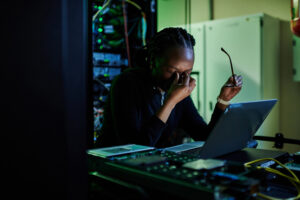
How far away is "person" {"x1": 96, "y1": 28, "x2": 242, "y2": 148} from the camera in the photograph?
Result: 1.21 meters

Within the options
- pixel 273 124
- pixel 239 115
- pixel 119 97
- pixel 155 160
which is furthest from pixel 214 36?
pixel 155 160

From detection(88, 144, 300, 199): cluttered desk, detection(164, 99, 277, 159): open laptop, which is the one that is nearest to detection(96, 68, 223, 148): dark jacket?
detection(164, 99, 277, 159): open laptop

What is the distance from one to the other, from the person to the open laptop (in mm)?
312

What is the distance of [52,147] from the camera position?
355 mm

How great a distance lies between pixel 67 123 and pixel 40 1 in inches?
5.7

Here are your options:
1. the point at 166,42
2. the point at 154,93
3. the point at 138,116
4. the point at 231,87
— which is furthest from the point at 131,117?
the point at 231,87

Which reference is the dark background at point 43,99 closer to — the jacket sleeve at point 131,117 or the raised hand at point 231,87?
the jacket sleeve at point 131,117

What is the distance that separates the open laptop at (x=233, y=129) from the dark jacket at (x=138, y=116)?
11.6 inches

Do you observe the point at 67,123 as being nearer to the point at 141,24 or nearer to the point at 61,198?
the point at 61,198

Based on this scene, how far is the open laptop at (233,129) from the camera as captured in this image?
2.29 feet

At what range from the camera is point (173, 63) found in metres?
1.24

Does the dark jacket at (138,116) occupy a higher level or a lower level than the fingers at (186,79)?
lower

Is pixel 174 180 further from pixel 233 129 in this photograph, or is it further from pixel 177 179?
pixel 233 129

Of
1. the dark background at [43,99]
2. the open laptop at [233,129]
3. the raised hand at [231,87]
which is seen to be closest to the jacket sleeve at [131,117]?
the open laptop at [233,129]
